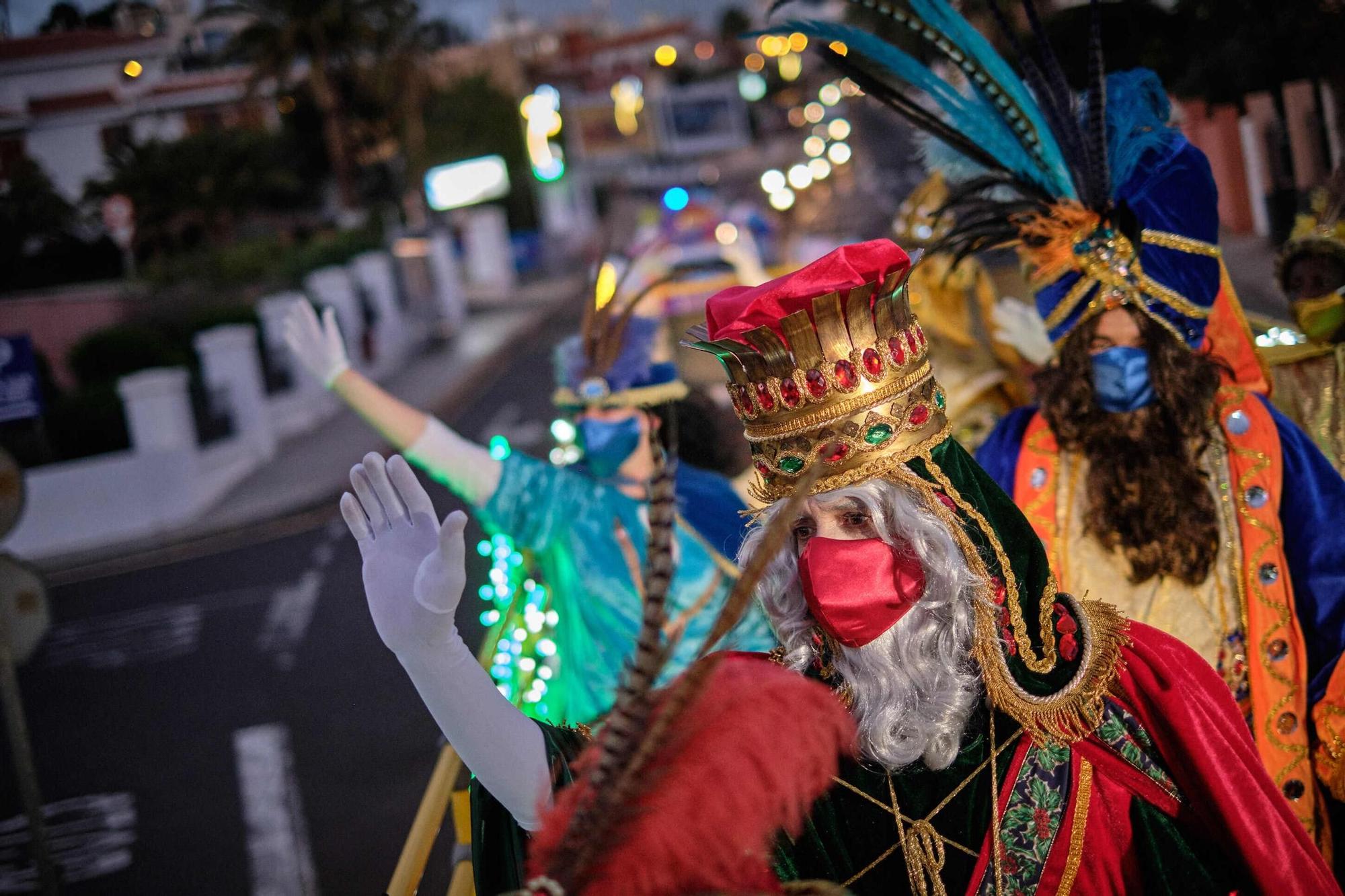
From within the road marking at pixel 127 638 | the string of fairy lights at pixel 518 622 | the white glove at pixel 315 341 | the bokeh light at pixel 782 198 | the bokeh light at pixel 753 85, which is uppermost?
the bokeh light at pixel 753 85

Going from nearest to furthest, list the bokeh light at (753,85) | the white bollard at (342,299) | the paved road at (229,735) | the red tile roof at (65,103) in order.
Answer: the paved road at (229,735)
the red tile roof at (65,103)
the white bollard at (342,299)
the bokeh light at (753,85)

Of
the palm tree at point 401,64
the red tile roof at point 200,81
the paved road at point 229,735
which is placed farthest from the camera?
the palm tree at point 401,64

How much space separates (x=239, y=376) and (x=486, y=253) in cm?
2086

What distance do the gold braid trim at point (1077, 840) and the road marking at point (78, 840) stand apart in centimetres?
543

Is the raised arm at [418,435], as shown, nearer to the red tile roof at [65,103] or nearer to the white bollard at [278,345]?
the red tile roof at [65,103]

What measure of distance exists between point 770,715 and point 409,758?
18.5 ft

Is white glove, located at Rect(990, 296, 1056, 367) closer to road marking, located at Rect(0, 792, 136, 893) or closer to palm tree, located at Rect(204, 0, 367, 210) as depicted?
road marking, located at Rect(0, 792, 136, 893)

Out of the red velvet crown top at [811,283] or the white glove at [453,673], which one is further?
the red velvet crown top at [811,283]

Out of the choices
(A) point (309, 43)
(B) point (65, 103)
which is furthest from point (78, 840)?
(A) point (309, 43)

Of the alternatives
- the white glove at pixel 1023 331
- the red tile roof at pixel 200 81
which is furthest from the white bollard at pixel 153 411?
the white glove at pixel 1023 331

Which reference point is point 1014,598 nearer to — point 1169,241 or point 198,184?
point 1169,241

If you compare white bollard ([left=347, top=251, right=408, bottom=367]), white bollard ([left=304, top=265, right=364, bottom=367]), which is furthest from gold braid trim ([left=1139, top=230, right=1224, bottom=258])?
white bollard ([left=347, top=251, right=408, bottom=367])

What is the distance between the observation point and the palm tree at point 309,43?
2720 centimetres

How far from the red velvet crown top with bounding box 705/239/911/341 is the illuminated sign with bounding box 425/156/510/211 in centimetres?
4108
